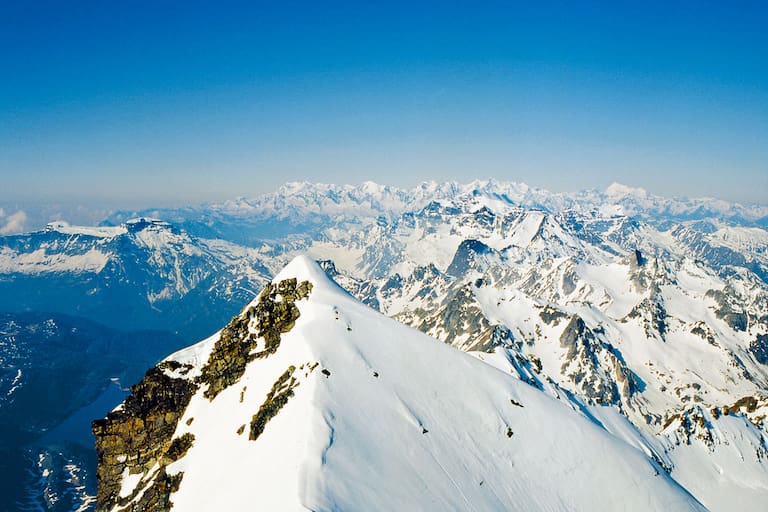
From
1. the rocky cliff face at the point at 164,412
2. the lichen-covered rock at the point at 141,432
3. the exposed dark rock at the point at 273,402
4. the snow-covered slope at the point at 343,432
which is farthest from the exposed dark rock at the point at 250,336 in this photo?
the exposed dark rock at the point at 273,402

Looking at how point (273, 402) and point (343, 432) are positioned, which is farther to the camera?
point (273, 402)

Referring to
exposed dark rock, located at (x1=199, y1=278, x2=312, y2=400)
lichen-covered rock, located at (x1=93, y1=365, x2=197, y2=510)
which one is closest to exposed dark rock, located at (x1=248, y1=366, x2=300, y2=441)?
exposed dark rock, located at (x1=199, y1=278, x2=312, y2=400)

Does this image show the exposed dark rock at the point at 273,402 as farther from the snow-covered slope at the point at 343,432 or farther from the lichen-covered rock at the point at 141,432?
the lichen-covered rock at the point at 141,432

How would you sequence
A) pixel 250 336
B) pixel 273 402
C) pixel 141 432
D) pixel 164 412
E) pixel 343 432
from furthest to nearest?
pixel 250 336
pixel 164 412
pixel 141 432
pixel 273 402
pixel 343 432

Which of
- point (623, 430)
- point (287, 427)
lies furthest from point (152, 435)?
point (623, 430)

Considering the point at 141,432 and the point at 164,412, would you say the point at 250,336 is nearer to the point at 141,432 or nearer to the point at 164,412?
the point at 164,412

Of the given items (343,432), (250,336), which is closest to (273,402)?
(343,432)

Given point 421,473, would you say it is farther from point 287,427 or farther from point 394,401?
point 287,427

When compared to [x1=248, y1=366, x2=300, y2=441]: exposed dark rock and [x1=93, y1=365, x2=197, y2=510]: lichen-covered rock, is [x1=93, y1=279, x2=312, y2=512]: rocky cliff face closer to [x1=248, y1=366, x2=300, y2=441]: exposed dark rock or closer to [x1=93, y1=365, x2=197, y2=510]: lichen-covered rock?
[x1=93, y1=365, x2=197, y2=510]: lichen-covered rock
